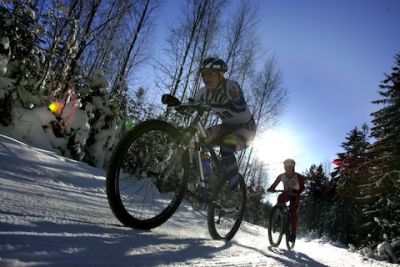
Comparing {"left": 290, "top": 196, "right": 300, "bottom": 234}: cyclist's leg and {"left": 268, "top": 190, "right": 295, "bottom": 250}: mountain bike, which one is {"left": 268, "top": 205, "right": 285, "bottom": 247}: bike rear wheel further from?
{"left": 290, "top": 196, "right": 300, "bottom": 234}: cyclist's leg

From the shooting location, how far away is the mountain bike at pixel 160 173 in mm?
2477

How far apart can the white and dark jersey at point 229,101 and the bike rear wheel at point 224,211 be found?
68 cm

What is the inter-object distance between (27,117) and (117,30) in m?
17.1

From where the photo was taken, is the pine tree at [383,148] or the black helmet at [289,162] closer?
the black helmet at [289,162]

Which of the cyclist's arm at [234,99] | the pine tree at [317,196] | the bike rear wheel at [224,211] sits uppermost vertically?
the pine tree at [317,196]

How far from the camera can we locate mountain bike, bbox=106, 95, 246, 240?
2.48 meters

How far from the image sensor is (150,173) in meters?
2.98

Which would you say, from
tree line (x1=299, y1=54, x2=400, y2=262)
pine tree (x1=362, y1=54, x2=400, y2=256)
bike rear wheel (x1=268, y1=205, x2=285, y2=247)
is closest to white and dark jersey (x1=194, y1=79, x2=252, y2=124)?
bike rear wheel (x1=268, y1=205, x2=285, y2=247)

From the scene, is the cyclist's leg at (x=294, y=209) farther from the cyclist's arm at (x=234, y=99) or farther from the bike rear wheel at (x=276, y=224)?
the cyclist's arm at (x=234, y=99)

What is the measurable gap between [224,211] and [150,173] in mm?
1208

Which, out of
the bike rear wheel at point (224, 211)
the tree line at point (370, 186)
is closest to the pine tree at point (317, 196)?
the tree line at point (370, 186)

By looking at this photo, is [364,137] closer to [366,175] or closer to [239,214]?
[366,175]

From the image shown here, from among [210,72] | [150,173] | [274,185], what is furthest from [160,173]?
[274,185]

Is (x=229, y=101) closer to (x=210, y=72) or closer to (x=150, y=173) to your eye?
(x=210, y=72)
